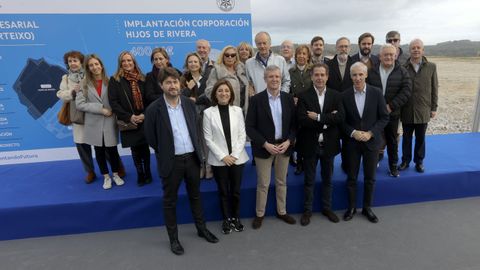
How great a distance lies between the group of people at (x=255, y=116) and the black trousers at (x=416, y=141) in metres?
0.01

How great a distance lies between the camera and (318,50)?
3.26 meters

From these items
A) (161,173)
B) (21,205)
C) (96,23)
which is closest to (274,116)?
(161,173)

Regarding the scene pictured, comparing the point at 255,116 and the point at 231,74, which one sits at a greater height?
the point at 231,74

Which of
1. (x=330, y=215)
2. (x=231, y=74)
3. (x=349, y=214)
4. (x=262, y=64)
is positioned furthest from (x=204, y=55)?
(x=349, y=214)

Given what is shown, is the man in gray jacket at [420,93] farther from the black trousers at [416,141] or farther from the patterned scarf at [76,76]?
the patterned scarf at [76,76]

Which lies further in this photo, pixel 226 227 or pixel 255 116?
pixel 226 227

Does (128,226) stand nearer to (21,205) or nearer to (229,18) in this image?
(21,205)

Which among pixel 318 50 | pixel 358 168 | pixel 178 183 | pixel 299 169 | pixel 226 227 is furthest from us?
pixel 318 50

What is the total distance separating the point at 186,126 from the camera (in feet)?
7.18

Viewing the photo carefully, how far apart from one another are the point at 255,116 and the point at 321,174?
2.91 ft

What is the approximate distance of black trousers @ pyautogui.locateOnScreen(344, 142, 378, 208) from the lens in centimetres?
256

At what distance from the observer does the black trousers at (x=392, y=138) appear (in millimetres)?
2965

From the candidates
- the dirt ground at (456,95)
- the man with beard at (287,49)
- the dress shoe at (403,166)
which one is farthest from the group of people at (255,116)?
the dirt ground at (456,95)

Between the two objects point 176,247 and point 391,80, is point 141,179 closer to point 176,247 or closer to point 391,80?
point 176,247
